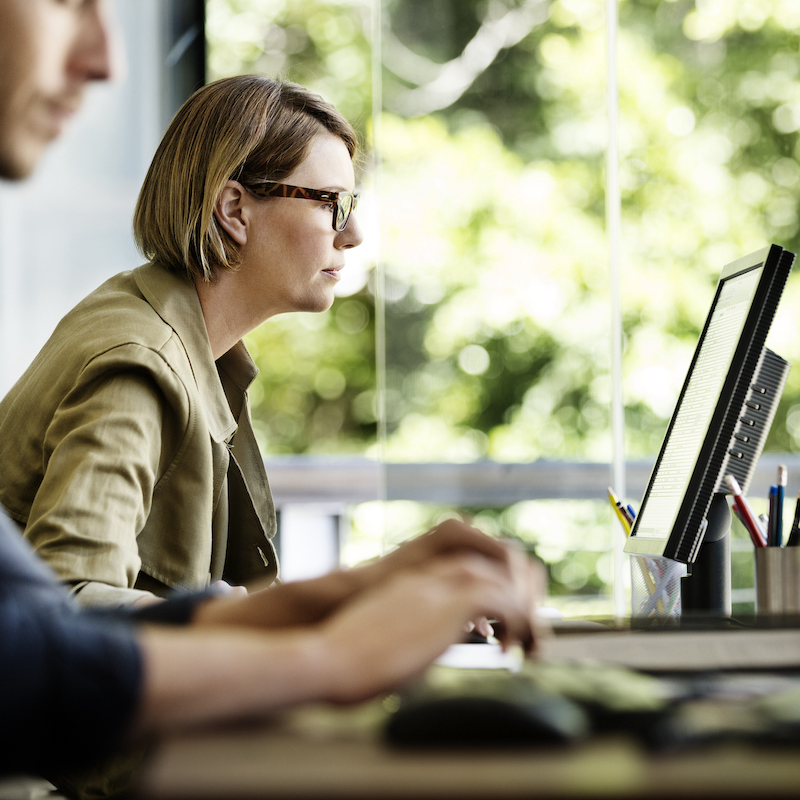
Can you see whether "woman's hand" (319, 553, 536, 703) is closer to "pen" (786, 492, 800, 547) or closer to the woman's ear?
"pen" (786, 492, 800, 547)

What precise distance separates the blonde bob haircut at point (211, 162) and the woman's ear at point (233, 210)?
0.01 m

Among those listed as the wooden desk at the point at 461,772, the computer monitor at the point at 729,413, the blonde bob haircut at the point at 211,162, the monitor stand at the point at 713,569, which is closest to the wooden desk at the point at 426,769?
the wooden desk at the point at 461,772

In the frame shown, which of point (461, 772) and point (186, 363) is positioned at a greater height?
point (186, 363)

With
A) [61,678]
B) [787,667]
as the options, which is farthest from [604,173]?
[61,678]

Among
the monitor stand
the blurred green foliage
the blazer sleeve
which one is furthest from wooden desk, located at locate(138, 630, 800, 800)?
the blurred green foliage

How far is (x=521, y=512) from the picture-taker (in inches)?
109

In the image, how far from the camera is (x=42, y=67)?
67cm

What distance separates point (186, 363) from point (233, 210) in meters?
0.38

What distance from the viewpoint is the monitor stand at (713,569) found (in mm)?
1034

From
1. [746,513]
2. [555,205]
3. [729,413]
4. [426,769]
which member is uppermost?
[555,205]

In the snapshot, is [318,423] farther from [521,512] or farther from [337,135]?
[337,135]

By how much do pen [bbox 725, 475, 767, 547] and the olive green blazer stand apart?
600 millimetres

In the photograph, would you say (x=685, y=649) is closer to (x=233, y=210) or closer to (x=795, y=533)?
(x=795, y=533)

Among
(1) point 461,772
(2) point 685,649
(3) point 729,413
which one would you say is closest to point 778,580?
(3) point 729,413
